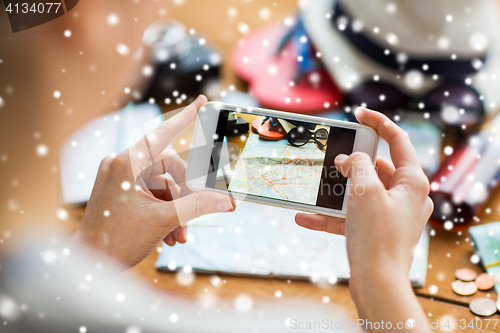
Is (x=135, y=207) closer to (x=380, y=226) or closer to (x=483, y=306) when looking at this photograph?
(x=380, y=226)

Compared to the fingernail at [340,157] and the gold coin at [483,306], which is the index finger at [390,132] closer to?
the fingernail at [340,157]

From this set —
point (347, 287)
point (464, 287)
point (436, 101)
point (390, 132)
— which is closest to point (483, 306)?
point (464, 287)

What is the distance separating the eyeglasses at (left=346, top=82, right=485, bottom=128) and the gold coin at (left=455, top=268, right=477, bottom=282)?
1.02 ft

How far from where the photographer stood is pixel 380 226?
1.30 feet

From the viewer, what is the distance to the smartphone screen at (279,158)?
1.62ft

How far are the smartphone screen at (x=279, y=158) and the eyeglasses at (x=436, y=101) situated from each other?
1.01 ft

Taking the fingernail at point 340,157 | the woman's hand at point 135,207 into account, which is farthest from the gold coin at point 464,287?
the woman's hand at point 135,207

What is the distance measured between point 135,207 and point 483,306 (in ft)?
1.87

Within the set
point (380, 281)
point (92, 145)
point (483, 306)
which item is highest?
point (92, 145)

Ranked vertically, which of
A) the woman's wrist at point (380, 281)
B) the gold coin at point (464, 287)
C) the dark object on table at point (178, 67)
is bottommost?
the gold coin at point (464, 287)

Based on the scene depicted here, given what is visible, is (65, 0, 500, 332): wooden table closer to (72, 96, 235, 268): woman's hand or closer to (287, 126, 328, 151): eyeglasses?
(72, 96, 235, 268): woman's hand

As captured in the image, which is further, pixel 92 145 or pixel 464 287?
pixel 92 145

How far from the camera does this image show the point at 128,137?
2.37 feet

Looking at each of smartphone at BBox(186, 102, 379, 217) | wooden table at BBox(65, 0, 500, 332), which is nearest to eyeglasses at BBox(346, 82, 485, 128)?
wooden table at BBox(65, 0, 500, 332)
